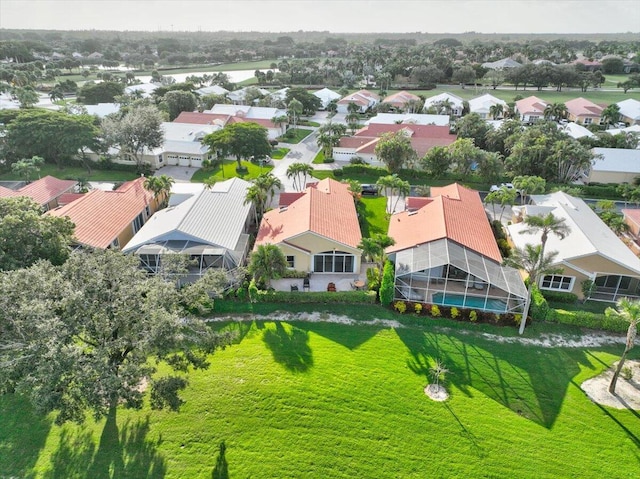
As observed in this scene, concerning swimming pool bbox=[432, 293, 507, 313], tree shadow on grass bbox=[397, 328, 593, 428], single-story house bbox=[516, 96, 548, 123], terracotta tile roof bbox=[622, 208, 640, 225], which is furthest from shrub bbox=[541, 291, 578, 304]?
single-story house bbox=[516, 96, 548, 123]

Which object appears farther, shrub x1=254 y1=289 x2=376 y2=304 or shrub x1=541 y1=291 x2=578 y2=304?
shrub x1=541 y1=291 x2=578 y2=304

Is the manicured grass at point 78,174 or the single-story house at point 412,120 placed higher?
the single-story house at point 412,120

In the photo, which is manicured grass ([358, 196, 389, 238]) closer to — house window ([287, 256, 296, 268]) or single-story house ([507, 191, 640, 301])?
A: house window ([287, 256, 296, 268])

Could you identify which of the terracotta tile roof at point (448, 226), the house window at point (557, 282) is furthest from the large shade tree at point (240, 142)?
the house window at point (557, 282)

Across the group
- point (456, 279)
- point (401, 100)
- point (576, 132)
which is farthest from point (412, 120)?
point (456, 279)

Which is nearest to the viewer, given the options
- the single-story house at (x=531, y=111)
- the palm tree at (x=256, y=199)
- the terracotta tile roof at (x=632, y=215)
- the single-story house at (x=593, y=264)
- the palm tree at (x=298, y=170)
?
the single-story house at (x=593, y=264)

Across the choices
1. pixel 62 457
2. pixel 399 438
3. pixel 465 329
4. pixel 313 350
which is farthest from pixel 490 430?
pixel 62 457

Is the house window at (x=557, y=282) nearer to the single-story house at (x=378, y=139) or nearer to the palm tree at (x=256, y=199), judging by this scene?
the palm tree at (x=256, y=199)
